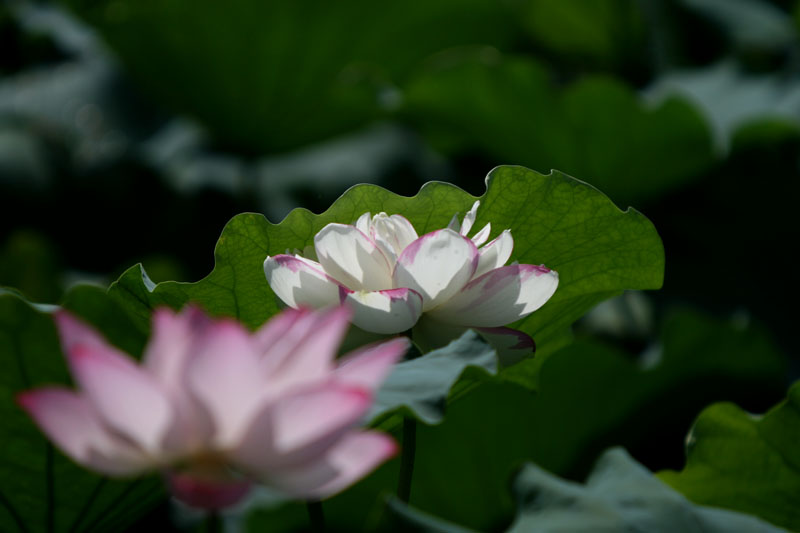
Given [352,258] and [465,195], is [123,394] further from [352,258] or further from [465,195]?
[465,195]

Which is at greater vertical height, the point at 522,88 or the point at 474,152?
the point at 522,88

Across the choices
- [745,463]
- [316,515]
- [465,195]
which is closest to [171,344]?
[316,515]

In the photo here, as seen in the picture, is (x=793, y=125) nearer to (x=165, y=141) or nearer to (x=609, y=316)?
(x=609, y=316)

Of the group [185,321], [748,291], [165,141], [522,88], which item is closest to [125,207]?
[165,141]

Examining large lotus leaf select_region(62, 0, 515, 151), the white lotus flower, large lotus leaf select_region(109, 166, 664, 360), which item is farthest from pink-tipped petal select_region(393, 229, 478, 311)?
large lotus leaf select_region(62, 0, 515, 151)

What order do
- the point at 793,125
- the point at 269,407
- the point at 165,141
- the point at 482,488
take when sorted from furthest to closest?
the point at 165,141 → the point at 793,125 → the point at 482,488 → the point at 269,407

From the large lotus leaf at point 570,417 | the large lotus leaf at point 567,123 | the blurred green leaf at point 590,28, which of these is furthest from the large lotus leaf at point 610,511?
the blurred green leaf at point 590,28

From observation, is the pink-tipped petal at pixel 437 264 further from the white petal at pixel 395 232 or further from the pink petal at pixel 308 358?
the pink petal at pixel 308 358
